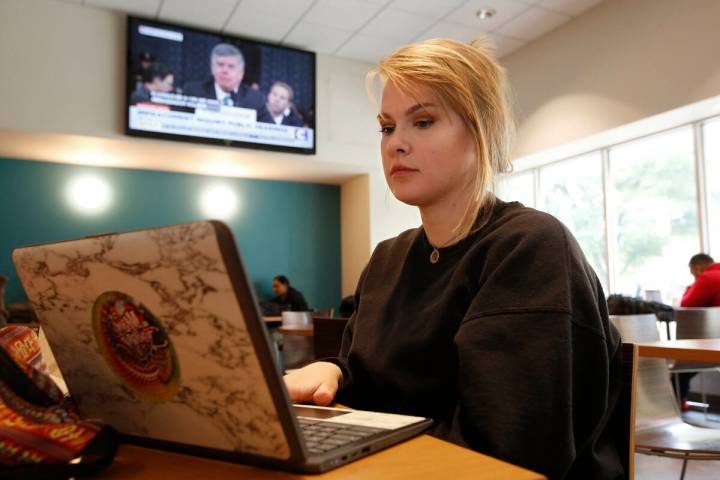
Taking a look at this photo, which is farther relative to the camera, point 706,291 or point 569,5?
point 569,5

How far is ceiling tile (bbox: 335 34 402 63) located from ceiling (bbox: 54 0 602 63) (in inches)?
0.5

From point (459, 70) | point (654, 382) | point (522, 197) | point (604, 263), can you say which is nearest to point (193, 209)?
point (522, 197)

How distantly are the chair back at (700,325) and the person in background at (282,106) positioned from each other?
4641 mm

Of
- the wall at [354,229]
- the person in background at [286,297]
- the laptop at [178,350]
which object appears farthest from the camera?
the wall at [354,229]

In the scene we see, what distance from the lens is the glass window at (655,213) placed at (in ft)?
18.4

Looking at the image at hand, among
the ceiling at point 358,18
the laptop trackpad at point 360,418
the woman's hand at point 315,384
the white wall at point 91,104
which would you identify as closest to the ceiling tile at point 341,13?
the ceiling at point 358,18

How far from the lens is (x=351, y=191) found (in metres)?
7.62

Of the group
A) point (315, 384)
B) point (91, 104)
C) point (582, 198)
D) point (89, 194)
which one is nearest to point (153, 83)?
point (91, 104)

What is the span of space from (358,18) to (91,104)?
2732mm

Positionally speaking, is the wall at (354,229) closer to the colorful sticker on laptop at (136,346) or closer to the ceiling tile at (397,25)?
the ceiling tile at (397,25)

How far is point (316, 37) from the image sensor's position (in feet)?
→ 20.5

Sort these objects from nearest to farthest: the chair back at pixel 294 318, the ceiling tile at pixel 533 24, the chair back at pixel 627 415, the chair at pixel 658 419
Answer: the chair back at pixel 627 415 < the chair at pixel 658 419 < the chair back at pixel 294 318 < the ceiling tile at pixel 533 24

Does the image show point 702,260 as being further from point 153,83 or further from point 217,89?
point 153,83

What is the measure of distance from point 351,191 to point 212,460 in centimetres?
715
